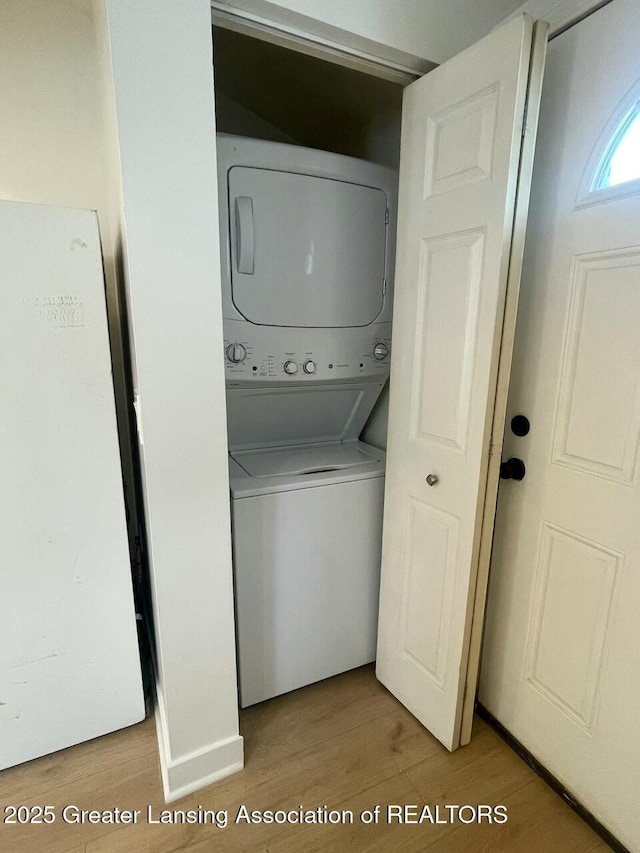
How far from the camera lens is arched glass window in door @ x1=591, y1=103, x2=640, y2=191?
1.04 metres

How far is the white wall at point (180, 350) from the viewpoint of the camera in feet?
3.17

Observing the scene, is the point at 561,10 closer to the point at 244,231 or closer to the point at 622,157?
the point at 622,157

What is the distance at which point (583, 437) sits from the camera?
1.18 meters

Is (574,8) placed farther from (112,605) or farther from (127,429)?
(112,605)

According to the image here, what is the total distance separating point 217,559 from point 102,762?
85 centimetres

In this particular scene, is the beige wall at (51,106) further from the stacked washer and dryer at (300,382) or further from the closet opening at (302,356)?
the stacked washer and dryer at (300,382)

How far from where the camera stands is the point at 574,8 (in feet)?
3.61

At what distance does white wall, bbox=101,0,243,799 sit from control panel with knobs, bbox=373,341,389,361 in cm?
72

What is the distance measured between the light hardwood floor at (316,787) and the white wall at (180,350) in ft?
0.39

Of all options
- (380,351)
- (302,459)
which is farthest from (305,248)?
(302,459)

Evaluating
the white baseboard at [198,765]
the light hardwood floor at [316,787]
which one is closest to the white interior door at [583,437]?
the light hardwood floor at [316,787]

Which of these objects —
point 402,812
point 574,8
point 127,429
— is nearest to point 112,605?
point 127,429

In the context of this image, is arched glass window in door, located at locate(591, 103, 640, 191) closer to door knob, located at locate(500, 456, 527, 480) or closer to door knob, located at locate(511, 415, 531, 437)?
door knob, located at locate(511, 415, 531, 437)

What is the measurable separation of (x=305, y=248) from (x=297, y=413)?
61 cm
